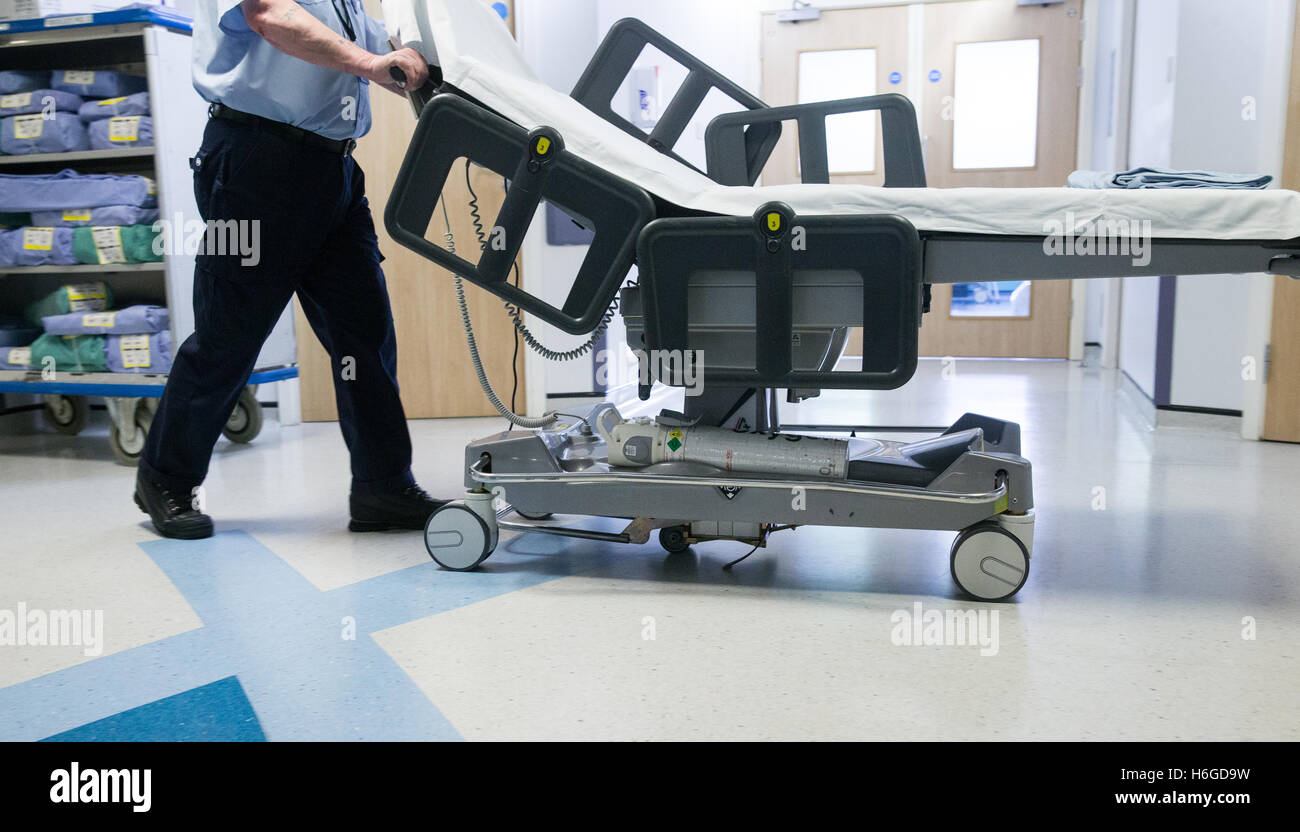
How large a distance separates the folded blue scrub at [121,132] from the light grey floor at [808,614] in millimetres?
1021

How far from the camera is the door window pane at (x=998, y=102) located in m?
5.30

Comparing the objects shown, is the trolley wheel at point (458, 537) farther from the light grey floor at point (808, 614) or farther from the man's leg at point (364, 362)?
the man's leg at point (364, 362)

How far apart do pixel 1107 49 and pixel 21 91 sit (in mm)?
4956

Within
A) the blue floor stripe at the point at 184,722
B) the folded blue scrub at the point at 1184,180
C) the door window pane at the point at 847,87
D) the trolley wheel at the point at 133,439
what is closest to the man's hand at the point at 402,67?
the blue floor stripe at the point at 184,722

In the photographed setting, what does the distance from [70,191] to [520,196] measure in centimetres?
208

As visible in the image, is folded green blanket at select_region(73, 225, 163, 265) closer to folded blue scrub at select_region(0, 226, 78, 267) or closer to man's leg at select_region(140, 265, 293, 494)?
folded blue scrub at select_region(0, 226, 78, 267)

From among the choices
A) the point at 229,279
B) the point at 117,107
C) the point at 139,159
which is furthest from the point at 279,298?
the point at 139,159

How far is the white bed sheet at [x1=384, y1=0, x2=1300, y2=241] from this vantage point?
1.38 meters

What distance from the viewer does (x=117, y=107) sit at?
291 cm

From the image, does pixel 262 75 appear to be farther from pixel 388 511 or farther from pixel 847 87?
pixel 847 87

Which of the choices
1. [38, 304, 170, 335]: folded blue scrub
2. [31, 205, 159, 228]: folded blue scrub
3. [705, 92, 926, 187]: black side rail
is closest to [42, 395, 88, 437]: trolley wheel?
[38, 304, 170, 335]: folded blue scrub

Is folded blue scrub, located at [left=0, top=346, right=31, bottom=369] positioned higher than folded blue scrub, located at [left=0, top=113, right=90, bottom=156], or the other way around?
folded blue scrub, located at [left=0, top=113, right=90, bottom=156]

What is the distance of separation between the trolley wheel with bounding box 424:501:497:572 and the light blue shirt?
2.61ft
